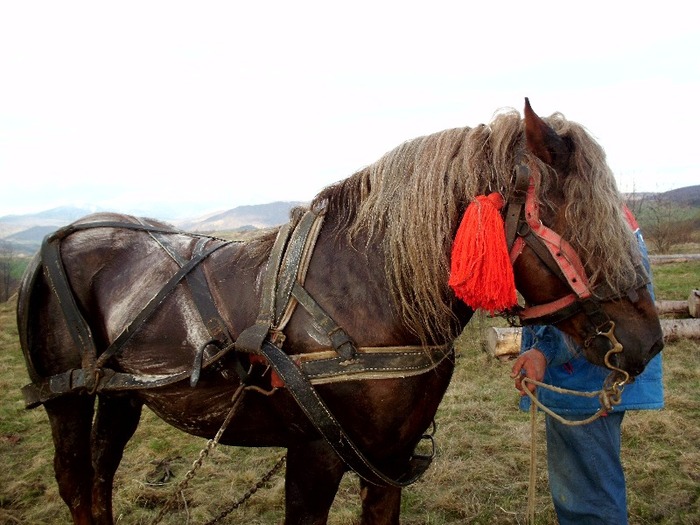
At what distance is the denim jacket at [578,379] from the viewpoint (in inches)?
84.3

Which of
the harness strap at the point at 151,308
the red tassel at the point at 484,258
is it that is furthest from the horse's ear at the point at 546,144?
the harness strap at the point at 151,308

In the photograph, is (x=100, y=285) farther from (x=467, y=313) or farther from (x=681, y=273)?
(x=681, y=273)

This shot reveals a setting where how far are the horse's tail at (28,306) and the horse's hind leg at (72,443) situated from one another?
0.72 ft

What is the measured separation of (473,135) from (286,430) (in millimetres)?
1427

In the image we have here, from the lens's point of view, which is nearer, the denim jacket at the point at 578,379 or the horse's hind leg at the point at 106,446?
the denim jacket at the point at 578,379

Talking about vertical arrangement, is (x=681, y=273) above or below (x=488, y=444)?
below

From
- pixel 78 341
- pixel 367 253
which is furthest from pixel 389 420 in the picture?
pixel 78 341

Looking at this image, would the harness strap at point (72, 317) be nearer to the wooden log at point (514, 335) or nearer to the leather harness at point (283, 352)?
the leather harness at point (283, 352)

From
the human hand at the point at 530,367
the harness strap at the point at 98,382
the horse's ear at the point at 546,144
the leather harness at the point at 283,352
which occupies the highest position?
the horse's ear at the point at 546,144

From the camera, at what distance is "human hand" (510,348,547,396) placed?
2143 millimetres

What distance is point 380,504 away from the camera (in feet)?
7.29

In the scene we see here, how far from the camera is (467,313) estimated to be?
189 centimetres

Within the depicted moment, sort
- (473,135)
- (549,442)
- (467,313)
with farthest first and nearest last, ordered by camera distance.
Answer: (549,442)
(467,313)
(473,135)

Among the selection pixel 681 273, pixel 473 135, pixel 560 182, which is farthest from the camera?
pixel 681 273
